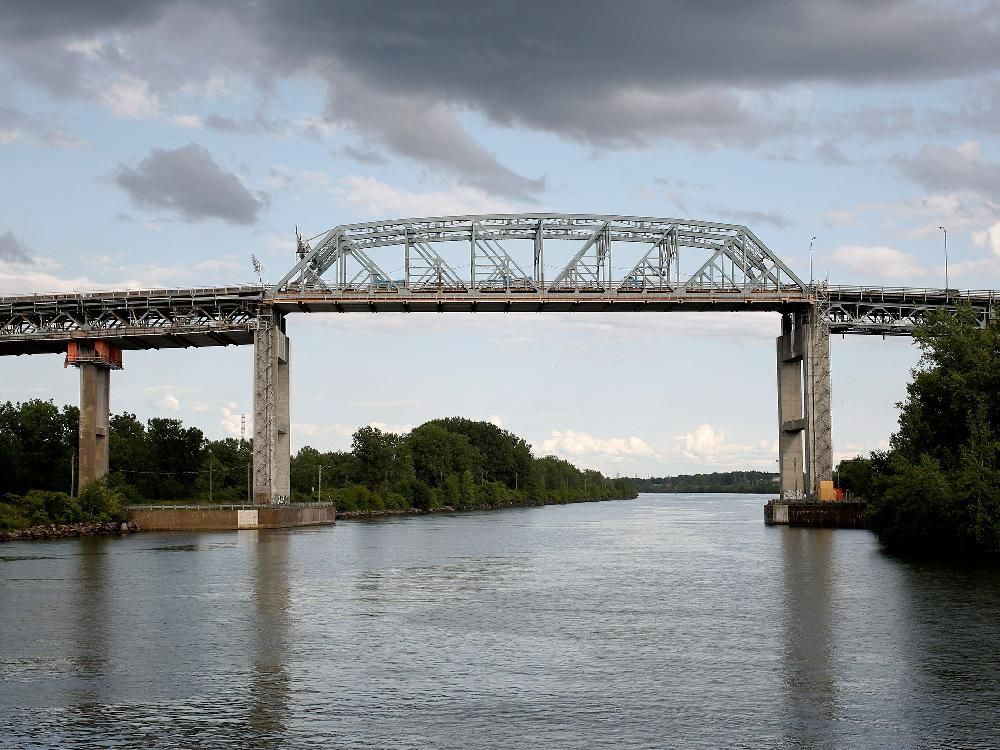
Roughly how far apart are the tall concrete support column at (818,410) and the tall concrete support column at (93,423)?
184ft

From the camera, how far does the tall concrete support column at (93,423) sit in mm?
96000

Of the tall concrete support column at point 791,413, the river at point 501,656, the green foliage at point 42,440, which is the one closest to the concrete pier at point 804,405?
the tall concrete support column at point 791,413

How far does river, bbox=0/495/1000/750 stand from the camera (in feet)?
71.1

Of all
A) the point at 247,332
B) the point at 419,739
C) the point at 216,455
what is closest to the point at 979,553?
the point at 419,739

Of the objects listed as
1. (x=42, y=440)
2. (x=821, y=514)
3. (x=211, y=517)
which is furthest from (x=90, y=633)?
(x=42, y=440)

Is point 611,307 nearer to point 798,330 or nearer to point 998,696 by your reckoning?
point 798,330

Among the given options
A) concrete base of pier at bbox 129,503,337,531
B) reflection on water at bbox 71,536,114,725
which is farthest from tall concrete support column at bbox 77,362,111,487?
reflection on water at bbox 71,536,114,725

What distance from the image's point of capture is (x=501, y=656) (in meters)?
29.7

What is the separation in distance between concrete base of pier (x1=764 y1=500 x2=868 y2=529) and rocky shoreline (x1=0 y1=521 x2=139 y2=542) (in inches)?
2026

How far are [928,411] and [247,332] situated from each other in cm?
5556

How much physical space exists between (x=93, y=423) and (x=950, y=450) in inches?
2603

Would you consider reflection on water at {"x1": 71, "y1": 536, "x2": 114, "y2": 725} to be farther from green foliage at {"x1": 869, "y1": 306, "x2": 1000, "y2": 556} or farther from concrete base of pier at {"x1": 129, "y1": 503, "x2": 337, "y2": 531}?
green foliage at {"x1": 869, "y1": 306, "x2": 1000, "y2": 556}

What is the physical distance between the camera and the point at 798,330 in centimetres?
9881

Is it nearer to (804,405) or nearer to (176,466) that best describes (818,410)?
(804,405)
